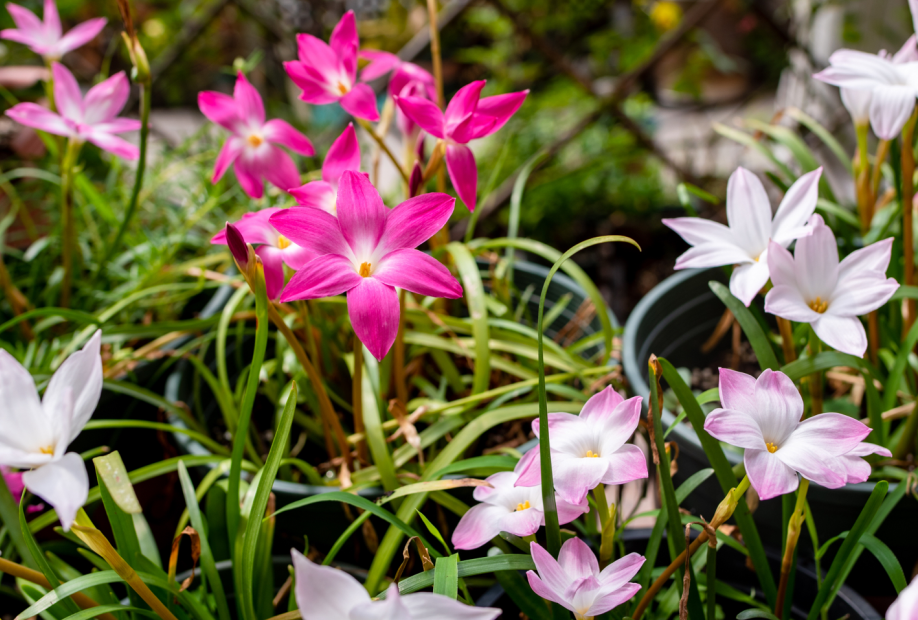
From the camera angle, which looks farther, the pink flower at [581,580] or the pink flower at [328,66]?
the pink flower at [328,66]

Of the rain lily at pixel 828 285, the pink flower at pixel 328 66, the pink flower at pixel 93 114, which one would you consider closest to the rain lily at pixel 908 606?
the rain lily at pixel 828 285

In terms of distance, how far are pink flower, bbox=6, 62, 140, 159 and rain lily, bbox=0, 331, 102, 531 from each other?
15.5 inches

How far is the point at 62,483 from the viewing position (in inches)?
12.6

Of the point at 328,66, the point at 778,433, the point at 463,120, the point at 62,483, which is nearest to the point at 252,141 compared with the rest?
the point at 328,66

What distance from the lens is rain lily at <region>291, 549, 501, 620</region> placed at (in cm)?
28

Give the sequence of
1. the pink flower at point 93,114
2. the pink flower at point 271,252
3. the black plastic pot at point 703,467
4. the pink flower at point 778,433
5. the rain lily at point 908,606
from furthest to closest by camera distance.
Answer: the pink flower at point 93,114 → the black plastic pot at point 703,467 → the pink flower at point 271,252 → the pink flower at point 778,433 → the rain lily at point 908,606

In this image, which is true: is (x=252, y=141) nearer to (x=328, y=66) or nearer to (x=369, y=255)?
(x=328, y=66)

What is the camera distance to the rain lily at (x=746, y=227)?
18.6 inches

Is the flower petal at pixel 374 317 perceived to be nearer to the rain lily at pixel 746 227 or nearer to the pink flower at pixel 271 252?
the pink flower at pixel 271 252

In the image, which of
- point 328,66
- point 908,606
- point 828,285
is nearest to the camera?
point 908,606

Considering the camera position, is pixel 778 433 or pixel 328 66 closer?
pixel 778 433

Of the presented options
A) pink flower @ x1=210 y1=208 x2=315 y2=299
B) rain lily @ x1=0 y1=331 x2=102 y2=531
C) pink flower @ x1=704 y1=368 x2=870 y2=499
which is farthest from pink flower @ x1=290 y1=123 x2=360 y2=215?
pink flower @ x1=704 y1=368 x2=870 y2=499

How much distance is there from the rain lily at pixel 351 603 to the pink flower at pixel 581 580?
3.3 inches

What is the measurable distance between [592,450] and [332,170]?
10.9 inches
